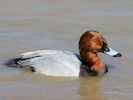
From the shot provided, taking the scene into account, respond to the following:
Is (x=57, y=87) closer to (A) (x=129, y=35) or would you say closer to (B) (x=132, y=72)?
(B) (x=132, y=72)

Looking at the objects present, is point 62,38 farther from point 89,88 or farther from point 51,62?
point 89,88

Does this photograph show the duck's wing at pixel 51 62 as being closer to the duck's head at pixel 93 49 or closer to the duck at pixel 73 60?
the duck at pixel 73 60

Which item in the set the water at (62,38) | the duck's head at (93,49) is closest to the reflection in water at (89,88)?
the water at (62,38)

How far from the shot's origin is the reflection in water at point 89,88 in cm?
673

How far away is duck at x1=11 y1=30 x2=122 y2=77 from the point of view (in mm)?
7316

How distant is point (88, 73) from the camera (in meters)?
7.49

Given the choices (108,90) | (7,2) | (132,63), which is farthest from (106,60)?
(7,2)

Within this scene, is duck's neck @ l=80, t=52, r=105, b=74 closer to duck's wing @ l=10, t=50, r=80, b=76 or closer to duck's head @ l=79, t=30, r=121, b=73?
duck's head @ l=79, t=30, r=121, b=73

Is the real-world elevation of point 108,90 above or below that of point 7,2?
below

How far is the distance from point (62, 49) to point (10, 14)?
1.89 meters

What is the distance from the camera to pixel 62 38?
862cm

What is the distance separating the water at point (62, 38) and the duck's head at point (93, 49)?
0.72ft

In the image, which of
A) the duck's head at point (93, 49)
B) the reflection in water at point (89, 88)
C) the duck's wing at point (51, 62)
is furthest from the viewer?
the duck's head at point (93, 49)

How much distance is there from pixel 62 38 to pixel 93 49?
1133 millimetres
